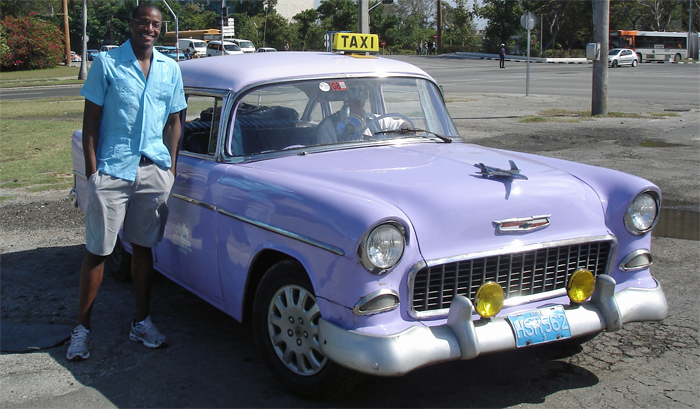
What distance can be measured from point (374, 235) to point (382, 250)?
0.25 ft

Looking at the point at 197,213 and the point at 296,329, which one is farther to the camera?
the point at 197,213

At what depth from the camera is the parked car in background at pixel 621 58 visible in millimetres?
49094

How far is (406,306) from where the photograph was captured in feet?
10.3

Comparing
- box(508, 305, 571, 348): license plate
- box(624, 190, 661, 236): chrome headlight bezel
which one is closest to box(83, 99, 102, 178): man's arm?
box(508, 305, 571, 348): license plate

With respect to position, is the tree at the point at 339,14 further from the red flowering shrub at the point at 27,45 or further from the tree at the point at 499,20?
the red flowering shrub at the point at 27,45

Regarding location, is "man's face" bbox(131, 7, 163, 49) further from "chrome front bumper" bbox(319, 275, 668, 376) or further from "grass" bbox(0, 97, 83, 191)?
"grass" bbox(0, 97, 83, 191)

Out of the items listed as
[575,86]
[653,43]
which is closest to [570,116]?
[575,86]

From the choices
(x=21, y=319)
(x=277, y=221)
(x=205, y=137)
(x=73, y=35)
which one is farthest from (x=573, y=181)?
(x=73, y=35)

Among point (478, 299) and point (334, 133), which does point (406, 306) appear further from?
point (334, 133)

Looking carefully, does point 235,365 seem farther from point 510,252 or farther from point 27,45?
point 27,45

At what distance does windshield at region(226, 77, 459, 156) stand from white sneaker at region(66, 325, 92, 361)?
1.31 m

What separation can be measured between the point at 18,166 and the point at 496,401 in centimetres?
902

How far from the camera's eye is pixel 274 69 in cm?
449

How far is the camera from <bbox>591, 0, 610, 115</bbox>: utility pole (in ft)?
54.7
